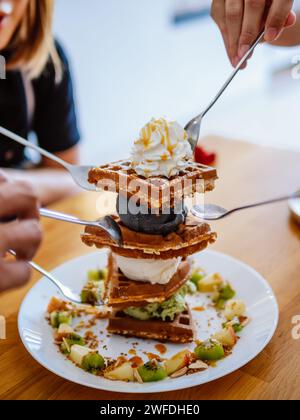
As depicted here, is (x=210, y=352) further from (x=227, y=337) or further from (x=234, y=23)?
(x=234, y=23)

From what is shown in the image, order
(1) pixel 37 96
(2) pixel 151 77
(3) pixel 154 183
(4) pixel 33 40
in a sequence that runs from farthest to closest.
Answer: (2) pixel 151 77 < (1) pixel 37 96 < (4) pixel 33 40 < (3) pixel 154 183

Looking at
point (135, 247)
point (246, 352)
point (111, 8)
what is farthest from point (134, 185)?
point (111, 8)

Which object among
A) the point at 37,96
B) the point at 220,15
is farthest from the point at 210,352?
the point at 37,96

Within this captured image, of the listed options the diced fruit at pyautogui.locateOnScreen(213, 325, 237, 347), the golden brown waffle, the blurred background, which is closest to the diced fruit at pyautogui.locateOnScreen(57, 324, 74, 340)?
the golden brown waffle

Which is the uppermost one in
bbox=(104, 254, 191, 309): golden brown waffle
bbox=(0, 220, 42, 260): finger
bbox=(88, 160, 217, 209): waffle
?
bbox=(88, 160, 217, 209): waffle

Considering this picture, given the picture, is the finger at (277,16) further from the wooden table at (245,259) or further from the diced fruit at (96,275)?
the diced fruit at (96,275)

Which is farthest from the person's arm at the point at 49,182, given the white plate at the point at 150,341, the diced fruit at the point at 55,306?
the diced fruit at the point at 55,306

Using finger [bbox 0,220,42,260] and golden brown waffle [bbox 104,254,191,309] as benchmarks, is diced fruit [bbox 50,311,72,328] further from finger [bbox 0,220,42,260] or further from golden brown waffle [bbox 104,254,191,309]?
finger [bbox 0,220,42,260]
